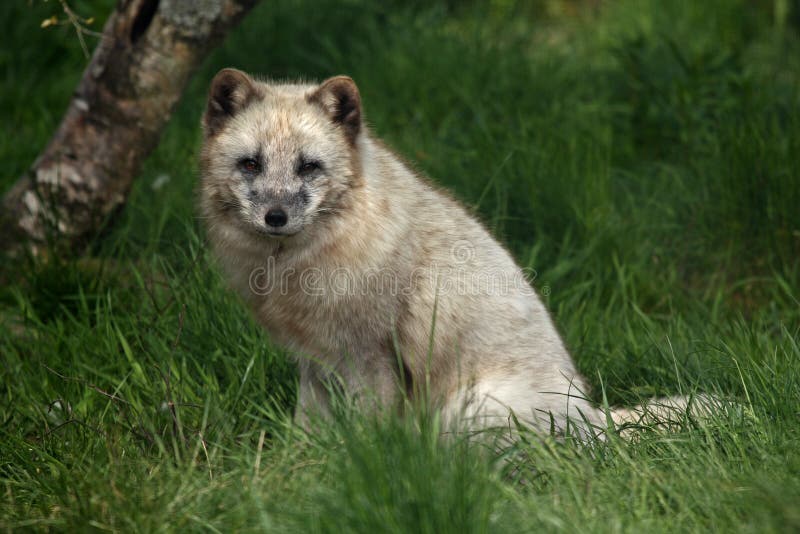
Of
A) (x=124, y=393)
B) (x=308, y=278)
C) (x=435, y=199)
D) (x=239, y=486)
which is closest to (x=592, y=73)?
(x=435, y=199)

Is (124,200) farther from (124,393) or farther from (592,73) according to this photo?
(592,73)

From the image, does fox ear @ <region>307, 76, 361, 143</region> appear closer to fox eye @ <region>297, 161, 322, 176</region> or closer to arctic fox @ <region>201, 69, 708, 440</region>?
arctic fox @ <region>201, 69, 708, 440</region>

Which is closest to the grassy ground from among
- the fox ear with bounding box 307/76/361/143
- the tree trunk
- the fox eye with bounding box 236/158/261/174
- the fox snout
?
the tree trunk

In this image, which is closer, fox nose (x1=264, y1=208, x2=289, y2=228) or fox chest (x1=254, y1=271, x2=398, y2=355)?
fox nose (x1=264, y1=208, x2=289, y2=228)

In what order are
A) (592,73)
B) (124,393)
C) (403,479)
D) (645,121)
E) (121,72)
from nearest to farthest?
(403,479), (124,393), (121,72), (645,121), (592,73)

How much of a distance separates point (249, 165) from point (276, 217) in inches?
11.8

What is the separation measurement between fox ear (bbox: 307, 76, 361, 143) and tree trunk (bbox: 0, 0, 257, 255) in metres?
1.43

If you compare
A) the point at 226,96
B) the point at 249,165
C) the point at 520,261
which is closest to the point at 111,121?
the point at 226,96

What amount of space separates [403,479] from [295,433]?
63cm

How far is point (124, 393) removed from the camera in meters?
3.76

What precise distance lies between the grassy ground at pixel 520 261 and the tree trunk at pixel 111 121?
253mm

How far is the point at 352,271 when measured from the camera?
3566mm

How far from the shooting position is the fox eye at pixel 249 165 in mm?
3533

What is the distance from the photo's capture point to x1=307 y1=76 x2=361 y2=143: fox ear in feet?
11.8
